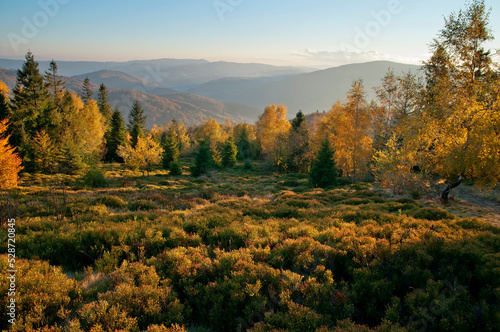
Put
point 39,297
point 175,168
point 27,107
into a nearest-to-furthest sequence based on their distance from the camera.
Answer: point 39,297 → point 27,107 → point 175,168

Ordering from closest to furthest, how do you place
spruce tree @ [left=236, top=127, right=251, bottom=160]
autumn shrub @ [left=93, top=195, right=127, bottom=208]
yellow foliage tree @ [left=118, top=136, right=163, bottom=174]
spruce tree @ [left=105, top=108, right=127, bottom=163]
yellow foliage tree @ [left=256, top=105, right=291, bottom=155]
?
1. autumn shrub @ [left=93, top=195, right=127, bottom=208]
2. yellow foliage tree @ [left=118, top=136, right=163, bottom=174]
3. yellow foliage tree @ [left=256, top=105, right=291, bottom=155]
4. spruce tree @ [left=105, top=108, right=127, bottom=163]
5. spruce tree @ [left=236, top=127, right=251, bottom=160]

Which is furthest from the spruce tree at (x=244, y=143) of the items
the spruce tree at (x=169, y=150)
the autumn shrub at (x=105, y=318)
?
the autumn shrub at (x=105, y=318)

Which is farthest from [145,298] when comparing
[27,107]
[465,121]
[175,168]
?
[27,107]

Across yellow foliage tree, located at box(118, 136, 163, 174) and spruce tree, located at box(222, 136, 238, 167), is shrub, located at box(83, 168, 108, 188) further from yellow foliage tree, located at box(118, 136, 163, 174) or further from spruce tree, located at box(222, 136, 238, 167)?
spruce tree, located at box(222, 136, 238, 167)

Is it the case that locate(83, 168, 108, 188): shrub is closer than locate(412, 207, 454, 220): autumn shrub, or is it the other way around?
locate(412, 207, 454, 220): autumn shrub

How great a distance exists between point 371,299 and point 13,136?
45834 millimetres

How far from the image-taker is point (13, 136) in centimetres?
3209

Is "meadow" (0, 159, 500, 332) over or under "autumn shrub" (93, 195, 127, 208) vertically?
over

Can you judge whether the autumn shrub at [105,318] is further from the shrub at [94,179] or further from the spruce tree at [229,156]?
the spruce tree at [229,156]

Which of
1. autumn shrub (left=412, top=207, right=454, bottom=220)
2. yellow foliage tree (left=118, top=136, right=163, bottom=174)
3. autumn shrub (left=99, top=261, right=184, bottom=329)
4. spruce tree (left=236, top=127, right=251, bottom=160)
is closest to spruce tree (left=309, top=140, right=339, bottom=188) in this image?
autumn shrub (left=412, top=207, right=454, bottom=220)

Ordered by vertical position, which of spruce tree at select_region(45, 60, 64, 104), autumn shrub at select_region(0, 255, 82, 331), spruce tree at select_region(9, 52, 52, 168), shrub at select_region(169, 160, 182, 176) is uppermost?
spruce tree at select_region(45, 60, 64, 104)

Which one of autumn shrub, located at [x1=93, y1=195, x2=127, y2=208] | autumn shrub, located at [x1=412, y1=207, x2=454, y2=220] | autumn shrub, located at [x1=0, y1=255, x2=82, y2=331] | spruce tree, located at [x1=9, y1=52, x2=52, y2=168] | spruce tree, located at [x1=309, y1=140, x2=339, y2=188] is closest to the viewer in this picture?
autumn shrub, located at [x1=0, y1=255, x2=82, y2=331]

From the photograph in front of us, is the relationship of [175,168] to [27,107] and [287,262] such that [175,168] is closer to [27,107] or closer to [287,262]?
[27,107]

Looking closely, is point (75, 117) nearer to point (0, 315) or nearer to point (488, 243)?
point (0, 315)
